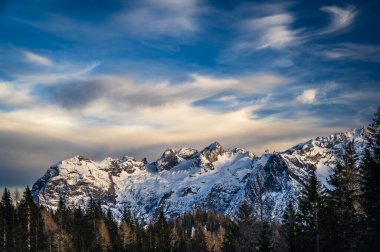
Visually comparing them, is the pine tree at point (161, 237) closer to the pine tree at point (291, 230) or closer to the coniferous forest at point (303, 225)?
the coniferous forest at point (303, 225)

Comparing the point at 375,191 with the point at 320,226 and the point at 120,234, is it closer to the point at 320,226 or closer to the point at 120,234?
the point at 320,226

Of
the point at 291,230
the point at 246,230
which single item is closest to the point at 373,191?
the point at 246,230

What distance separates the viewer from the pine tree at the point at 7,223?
96.8m

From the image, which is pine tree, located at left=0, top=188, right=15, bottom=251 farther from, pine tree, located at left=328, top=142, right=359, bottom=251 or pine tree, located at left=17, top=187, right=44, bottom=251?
pine tree, located at left=328, top=142, right=359, bottom=251

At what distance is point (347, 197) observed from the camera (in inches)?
2249

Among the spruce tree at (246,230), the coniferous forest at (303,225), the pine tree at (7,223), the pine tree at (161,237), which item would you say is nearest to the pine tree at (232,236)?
the coniferous forest at (303,225)

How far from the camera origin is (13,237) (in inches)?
3861

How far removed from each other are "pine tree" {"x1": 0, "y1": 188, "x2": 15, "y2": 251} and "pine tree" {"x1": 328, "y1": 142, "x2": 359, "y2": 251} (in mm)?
62958

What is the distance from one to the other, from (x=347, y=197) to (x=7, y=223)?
71.7 metres

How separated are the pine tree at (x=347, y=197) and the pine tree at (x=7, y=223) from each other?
6296cm

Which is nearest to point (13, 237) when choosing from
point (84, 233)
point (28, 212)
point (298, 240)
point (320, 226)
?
point (28, 212)

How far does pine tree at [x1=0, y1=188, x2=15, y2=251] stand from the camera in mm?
96750

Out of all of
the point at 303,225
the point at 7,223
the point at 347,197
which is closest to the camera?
the point at 347,197

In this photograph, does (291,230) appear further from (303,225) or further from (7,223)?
(7,223)
